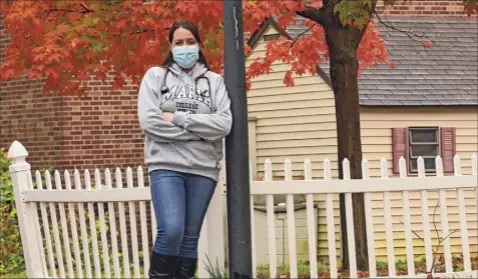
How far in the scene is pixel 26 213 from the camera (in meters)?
10.5

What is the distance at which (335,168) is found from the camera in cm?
1780

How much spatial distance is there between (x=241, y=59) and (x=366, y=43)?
6761mm

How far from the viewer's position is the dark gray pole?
7.69 metres

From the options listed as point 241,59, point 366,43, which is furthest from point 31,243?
point 366,43

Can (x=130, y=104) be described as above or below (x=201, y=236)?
above

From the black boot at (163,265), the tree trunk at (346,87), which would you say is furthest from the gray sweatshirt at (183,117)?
the tree trunk at (346,87)

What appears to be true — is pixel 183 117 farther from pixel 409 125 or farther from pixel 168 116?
pixel 409 125

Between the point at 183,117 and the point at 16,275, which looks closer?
the point at 183,117

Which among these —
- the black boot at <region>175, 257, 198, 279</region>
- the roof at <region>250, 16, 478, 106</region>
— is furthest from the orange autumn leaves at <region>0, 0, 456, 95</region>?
the roof at <region>250, 16, 478, 106</region>

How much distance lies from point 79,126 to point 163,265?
9850mm

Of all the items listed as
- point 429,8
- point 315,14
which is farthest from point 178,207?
point 429,8

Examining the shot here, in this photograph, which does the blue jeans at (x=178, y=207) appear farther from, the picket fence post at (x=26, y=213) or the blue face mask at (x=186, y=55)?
the picket fence post at (x=26, y=213)

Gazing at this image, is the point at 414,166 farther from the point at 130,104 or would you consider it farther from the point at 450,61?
the point at 130,104

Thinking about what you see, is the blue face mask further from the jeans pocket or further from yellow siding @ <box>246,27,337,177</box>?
yellow siding @ <box>246,27,337,177</box>
